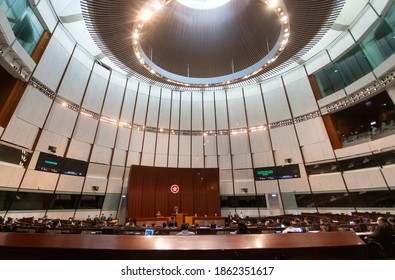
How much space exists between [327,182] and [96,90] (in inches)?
565

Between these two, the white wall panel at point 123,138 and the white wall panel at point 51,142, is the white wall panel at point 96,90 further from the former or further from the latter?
the white wall panel at point 51,142

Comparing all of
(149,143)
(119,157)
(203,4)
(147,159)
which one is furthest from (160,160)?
(203,4)

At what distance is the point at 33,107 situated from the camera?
8578 millimetres

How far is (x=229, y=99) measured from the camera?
14.4 metres

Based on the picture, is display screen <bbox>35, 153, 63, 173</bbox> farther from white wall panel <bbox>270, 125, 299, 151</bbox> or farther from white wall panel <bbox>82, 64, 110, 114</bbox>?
white wall panel <bbox>270, 125, 299, 151</bbox>

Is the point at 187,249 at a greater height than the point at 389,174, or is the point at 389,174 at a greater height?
the point at 389,174

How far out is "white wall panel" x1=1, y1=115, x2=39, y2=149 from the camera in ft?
24.8

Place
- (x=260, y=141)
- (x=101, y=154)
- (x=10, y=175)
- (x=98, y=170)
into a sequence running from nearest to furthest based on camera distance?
(x=10, y=175), (x=98, y=170), (x=101, y=154), (x=260, y=141)

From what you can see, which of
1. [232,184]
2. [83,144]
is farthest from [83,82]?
[232,184]

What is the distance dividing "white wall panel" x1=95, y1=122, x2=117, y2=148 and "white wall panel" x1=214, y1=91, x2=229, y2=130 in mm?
7192

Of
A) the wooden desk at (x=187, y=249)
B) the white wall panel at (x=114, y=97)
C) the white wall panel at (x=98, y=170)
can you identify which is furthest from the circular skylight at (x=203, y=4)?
the white wall panel at (x=98, y=170)

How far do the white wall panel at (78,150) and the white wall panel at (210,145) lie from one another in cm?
746

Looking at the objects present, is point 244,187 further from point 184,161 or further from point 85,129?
point 85,129

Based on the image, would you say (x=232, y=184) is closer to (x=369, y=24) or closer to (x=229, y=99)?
(x=229, y=99)
